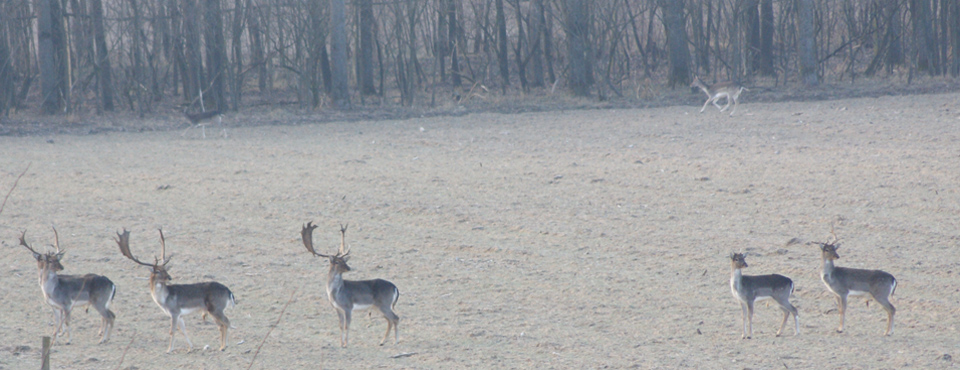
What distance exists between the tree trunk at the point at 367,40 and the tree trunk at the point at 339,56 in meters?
1.94

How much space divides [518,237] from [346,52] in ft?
61.4

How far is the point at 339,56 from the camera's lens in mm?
25906

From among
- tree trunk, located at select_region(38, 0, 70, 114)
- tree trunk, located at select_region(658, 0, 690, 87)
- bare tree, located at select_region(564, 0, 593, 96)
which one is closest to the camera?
tree trunk, located at select_region(38, 0, 70, 114)

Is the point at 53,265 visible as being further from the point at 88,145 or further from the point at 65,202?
the point at 88,145

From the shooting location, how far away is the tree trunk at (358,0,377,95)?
2853cm

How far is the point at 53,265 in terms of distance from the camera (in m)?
6.96

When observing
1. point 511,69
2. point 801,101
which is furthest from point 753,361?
point 511,69

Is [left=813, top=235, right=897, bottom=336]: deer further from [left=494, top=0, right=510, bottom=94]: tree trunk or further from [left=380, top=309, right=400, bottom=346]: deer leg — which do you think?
[left=494, top=0, right=510, bottom=94]: tree trunk

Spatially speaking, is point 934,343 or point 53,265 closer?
point 934,343

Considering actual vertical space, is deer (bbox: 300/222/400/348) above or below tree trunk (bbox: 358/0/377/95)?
below

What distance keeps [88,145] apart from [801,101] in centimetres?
1662

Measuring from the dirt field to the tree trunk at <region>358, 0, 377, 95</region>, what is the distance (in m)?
10.9

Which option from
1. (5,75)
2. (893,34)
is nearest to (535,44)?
(893,34)

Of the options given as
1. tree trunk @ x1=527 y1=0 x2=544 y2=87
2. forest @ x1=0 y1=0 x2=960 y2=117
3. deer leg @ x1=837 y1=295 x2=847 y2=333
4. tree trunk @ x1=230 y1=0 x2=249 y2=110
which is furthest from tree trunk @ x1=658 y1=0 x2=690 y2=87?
deer leg @ x1=837 y1=295 x2=847 y2=333
